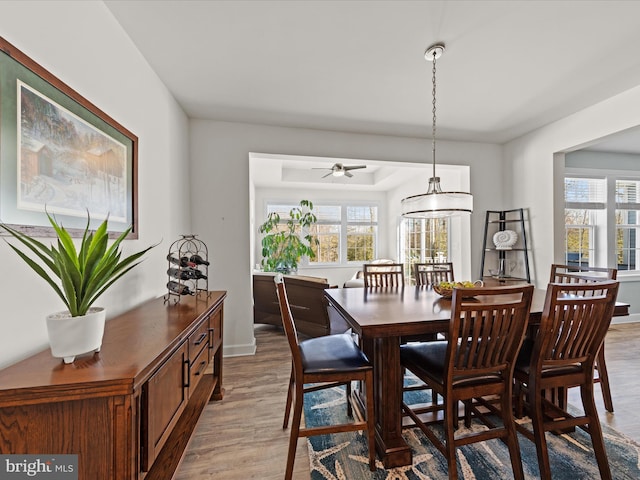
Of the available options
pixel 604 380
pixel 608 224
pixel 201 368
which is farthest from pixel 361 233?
pixel 201 368

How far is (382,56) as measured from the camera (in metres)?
2.17

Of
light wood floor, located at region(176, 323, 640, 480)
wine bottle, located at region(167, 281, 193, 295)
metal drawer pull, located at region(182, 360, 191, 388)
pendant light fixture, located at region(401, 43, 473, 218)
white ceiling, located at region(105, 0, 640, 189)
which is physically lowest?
light wood floor, located at region(176, 323, 640, 480)

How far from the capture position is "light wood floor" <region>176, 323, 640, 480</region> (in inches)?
64.1

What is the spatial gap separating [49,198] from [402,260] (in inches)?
247

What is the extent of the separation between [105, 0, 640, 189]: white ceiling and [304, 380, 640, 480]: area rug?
2.64 meters

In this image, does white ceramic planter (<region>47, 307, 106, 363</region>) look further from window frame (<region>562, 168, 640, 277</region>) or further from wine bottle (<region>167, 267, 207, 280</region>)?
window frame (<region>562, 168, 640, 277</region>)

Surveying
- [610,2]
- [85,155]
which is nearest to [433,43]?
[610,2]

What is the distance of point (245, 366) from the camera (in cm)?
295

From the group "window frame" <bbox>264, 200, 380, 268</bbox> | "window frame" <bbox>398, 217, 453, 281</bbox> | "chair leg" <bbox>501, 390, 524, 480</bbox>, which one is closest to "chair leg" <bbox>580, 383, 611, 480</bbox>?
"chair leg" <bbox>501, 390, 524, 480</bbox>

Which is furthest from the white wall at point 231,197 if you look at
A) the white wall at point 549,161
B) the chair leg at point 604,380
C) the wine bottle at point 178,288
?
the chair leg at point 604,380

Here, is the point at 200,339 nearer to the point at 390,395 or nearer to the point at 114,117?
the point at 390,395

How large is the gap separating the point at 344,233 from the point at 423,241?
6.69ft

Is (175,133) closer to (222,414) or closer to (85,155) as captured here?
(85,155)

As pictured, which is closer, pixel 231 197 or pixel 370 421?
pixel 370 421
